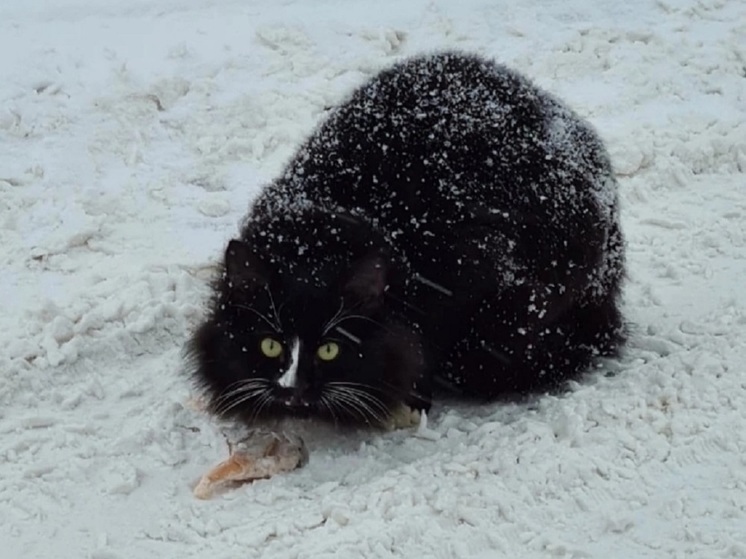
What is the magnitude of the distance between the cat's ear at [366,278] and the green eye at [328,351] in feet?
0.57

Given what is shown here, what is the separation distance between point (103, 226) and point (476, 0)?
3653 mm

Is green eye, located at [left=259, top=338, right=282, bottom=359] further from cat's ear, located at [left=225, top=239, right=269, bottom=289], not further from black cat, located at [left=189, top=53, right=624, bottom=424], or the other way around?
cat's ear, located at [left=225, top=239, right=269, bottom=289]

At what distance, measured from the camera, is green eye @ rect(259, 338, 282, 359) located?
3.68 metres

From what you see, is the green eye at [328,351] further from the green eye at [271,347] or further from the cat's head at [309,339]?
the green eye at [271,347]

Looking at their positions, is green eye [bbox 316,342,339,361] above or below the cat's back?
below

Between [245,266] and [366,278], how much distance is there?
399 mm

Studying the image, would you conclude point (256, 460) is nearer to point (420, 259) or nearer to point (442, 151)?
point (420, 259)

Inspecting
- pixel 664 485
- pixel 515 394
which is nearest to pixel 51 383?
pixel 515 394

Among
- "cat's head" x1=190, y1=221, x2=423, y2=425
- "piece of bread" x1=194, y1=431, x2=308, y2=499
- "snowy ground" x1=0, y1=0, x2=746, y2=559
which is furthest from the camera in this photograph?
"piece of bread" x1=194, y1=431, x2=308, y2=499

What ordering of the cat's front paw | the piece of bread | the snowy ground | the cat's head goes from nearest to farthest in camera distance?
the snowy ground
the cat's head
the piece of bread
the cat's front paw

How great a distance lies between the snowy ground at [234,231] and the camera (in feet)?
11.5

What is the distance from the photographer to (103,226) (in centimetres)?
558

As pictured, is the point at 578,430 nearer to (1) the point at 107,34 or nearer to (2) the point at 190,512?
(2) the point at 190,512

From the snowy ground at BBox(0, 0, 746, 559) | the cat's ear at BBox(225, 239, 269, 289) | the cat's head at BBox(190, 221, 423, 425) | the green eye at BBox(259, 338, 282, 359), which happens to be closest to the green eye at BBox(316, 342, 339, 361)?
the cat's head at BBox(190, 221, 423, 425)
